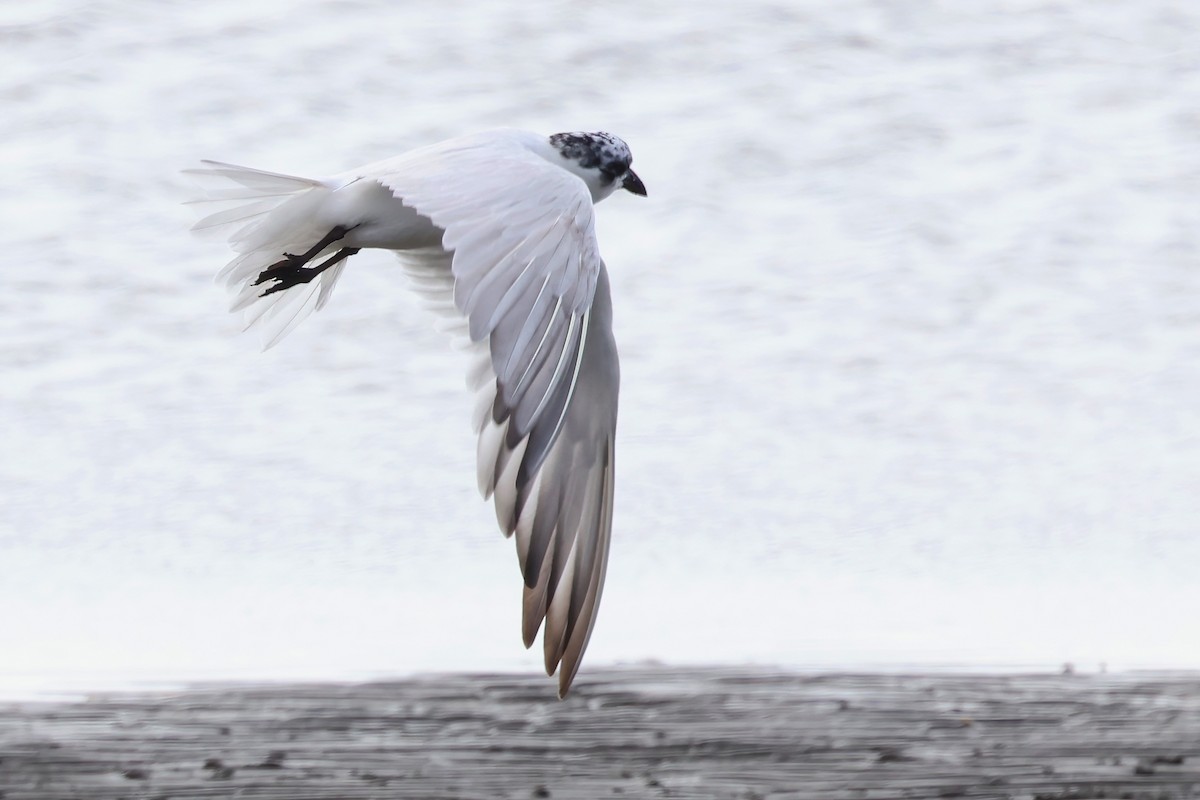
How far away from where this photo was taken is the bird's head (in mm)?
3992

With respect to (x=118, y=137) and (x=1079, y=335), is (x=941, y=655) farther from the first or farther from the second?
(x=118, y=137)

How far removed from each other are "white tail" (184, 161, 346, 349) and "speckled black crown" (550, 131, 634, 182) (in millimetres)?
562

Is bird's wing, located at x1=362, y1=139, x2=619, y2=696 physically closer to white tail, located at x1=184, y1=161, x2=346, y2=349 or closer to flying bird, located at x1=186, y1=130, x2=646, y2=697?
flying bird, located at x1=186, y1=130, x2=646, y2=697

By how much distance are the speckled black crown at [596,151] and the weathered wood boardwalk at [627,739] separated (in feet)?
3.96

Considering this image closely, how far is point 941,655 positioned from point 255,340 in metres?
4.51

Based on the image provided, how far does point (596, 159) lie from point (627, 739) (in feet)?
4.91

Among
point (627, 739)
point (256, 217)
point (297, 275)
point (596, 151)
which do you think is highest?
point (596, 151)

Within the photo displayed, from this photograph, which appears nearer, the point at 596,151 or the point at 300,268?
the point at 300,268

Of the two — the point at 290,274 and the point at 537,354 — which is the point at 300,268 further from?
the point at 537,354

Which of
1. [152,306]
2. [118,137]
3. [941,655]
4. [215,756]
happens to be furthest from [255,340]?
[215,756]

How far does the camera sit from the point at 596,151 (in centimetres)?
405

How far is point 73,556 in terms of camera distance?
5.52m

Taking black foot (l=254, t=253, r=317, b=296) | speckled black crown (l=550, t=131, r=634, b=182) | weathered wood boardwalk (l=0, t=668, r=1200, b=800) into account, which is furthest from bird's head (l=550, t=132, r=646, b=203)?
weathered wood boardwalk (l=0, t=668, r=1200, b=800)

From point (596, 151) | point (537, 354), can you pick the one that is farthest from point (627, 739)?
point (596, 151)
